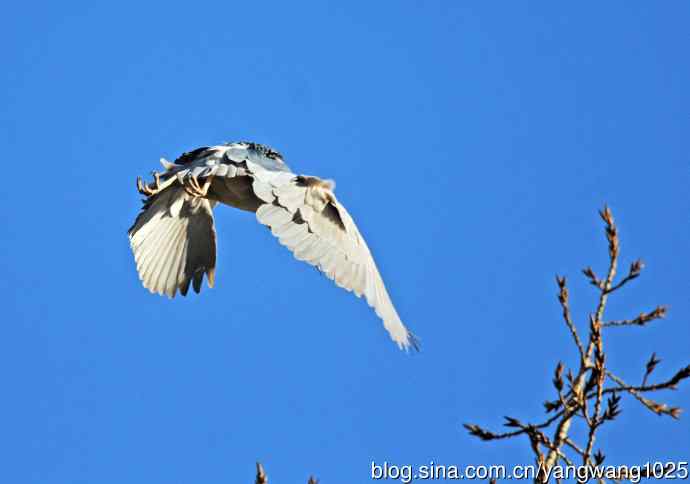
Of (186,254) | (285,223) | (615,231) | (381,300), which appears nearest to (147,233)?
(186,254)

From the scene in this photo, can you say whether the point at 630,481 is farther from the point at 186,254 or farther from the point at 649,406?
the point at 186,254

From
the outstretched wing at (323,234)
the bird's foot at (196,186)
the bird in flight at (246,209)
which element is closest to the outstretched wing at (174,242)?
the bird in flight at (246,209)

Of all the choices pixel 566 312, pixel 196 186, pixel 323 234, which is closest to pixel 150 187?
pixel 196 186

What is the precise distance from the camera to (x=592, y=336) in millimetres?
5371

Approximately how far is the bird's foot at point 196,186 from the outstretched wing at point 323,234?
0.61 meters

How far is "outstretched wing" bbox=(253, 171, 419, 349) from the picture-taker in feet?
34.7

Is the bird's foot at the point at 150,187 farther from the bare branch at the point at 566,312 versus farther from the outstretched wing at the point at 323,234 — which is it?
the bare branch at the point at 566,312

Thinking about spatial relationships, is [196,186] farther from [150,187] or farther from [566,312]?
[566,312]

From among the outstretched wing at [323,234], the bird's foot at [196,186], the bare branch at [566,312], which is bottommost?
the bare branch at [566,312]

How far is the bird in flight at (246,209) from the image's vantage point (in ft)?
34.9

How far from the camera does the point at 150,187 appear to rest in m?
11.6

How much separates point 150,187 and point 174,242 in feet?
3.08

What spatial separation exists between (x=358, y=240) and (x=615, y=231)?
214 inches

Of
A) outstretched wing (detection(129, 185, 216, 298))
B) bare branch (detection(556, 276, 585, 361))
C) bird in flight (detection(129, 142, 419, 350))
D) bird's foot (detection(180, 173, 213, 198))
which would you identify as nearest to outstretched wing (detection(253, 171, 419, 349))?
bird in flight (detection(129, 142, 419, 350))
